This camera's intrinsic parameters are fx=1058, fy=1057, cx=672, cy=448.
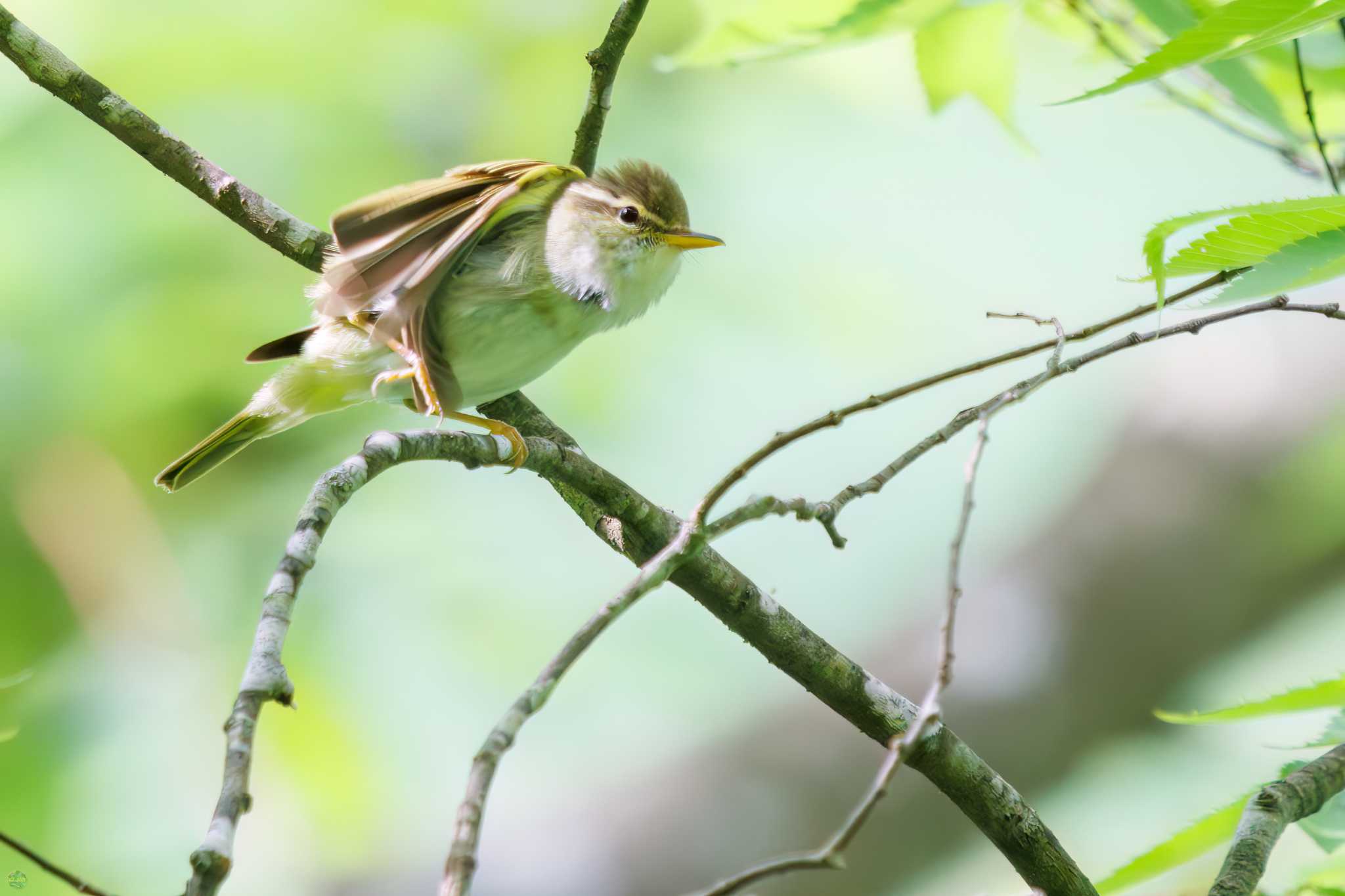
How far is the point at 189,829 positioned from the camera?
3.65 metres

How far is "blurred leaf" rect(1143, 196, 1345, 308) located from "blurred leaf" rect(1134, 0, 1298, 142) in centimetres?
42

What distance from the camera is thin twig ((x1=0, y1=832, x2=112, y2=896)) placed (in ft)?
2.80

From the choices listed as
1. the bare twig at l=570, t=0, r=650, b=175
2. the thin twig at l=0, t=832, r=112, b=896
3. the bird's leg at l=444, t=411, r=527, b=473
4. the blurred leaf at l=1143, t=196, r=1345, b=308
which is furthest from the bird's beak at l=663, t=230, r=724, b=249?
the thin twig at l=0, t=832, r=112, b=896

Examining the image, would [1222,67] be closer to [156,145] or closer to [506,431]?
[506,431]

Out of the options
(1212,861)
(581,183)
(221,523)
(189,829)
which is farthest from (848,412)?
(221,523)

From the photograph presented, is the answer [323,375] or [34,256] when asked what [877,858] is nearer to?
[323,375]

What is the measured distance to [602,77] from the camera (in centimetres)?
181

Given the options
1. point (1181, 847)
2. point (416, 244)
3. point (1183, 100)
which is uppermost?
point (1183, 100)

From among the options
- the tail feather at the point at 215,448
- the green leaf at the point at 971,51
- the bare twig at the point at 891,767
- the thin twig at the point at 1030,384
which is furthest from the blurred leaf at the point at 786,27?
the tail feather at the point at 215,448

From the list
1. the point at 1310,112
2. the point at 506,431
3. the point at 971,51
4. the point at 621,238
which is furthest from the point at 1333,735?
the point at 621,238

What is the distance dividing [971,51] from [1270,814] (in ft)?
3.67

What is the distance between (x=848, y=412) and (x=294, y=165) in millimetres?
3870

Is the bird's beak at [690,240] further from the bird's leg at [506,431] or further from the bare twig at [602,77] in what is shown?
the bird's leg at [506,431]

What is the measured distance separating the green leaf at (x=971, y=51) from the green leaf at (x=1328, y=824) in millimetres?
1078
